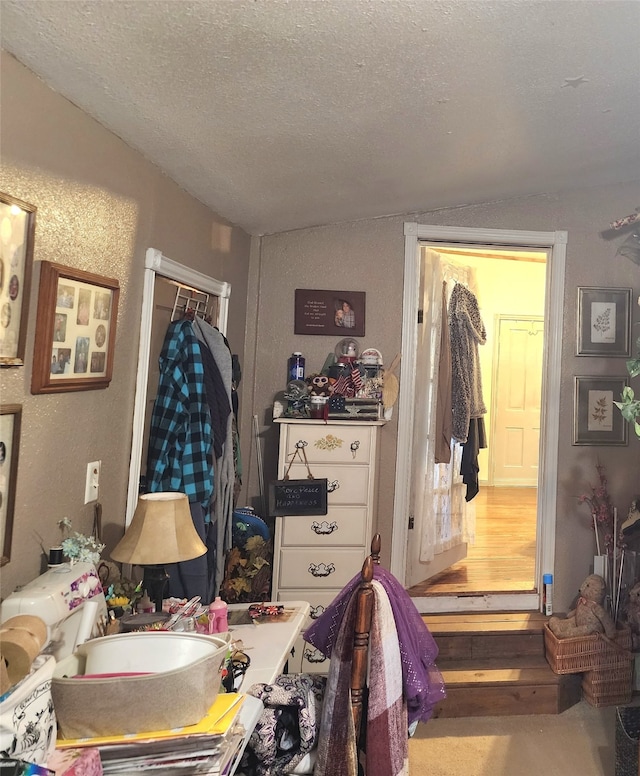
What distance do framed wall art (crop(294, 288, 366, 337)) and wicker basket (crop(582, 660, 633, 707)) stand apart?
207 centimetres

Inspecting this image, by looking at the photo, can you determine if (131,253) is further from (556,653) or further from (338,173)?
(556,653)

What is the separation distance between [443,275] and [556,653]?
2.20 m

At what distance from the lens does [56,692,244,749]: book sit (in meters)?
1.10

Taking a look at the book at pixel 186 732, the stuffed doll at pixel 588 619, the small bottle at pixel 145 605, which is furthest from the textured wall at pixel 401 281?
the book at pixel 186 732

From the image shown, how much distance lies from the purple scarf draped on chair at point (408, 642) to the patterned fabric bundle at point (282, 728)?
148 mm

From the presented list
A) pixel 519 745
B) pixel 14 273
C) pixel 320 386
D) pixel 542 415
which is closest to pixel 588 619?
pixel 519 745

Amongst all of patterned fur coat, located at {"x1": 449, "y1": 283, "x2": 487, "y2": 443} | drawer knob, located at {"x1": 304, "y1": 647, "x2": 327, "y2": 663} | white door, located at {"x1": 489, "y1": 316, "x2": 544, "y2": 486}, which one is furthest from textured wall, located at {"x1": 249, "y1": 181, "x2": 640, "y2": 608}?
white door, located at {"x1": 489, "y1": 316, "x2": 544, "y2": 486}

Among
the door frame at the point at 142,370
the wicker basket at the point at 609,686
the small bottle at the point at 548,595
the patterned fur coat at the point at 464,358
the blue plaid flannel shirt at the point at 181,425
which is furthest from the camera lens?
the patterned fur coat at the point at 464,358

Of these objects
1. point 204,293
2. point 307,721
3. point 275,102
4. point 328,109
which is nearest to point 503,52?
point 328,109

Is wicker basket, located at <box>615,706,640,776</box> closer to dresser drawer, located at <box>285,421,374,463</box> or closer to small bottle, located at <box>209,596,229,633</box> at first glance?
dresser drawer, located at <box>285,421,374,463</box>

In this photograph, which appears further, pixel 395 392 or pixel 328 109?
pixel 395 392

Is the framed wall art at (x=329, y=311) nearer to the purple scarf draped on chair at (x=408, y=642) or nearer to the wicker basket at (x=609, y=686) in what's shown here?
the purple scarf draped on chair at (x=408, y=642)

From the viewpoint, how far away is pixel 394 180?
8.86ft

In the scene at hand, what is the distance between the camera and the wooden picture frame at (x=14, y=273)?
129cm
